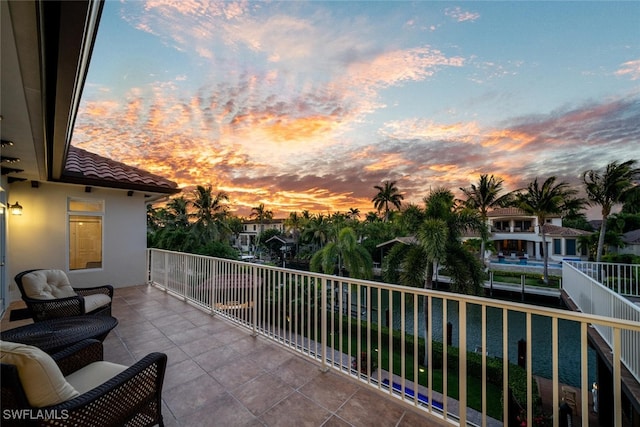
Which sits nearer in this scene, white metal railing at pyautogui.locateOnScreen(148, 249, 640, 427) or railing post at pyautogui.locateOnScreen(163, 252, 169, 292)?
white metal railing at pyautogui.locateOnScreen(148, 249, 640, 427)

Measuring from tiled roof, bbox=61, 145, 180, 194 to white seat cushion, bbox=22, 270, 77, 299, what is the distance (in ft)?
7.44

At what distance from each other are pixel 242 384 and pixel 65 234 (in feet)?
20.3

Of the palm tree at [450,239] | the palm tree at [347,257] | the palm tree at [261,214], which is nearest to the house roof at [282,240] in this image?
the palm tree at [261,214]

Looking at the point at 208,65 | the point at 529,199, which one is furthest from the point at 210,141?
the point at 529,199

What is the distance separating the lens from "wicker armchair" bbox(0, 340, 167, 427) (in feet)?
4.06

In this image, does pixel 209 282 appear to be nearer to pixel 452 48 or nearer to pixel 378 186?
pixel 452 48

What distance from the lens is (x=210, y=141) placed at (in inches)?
309

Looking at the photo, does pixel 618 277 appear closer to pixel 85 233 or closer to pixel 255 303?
pixel 255 303

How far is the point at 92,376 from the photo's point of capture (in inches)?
73.7

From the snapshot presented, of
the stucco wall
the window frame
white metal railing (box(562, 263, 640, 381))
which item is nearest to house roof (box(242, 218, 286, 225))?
the stucco wall

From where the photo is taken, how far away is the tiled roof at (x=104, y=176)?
5.29 metres

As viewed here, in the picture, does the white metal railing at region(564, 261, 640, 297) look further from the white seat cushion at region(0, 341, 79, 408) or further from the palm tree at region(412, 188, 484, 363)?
the white seat cushion at region(0, 341, 79, 408)

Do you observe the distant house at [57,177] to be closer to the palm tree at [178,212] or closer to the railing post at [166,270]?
the railing post at [166,270]

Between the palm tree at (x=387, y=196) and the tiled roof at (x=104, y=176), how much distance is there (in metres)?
30.5
